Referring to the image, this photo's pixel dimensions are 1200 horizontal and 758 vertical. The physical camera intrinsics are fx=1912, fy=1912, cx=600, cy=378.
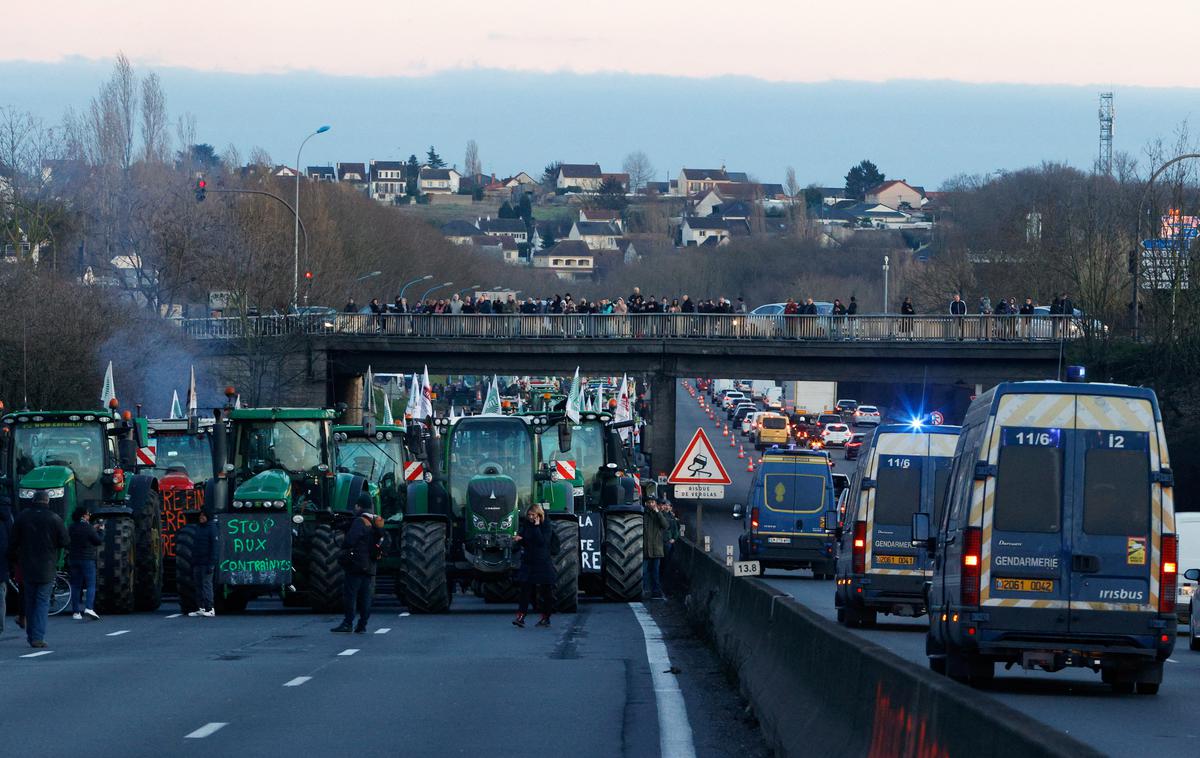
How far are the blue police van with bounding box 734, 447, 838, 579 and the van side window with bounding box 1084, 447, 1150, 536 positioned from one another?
22.2 meters

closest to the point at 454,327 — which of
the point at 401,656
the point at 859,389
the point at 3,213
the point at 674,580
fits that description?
the point at 3,213

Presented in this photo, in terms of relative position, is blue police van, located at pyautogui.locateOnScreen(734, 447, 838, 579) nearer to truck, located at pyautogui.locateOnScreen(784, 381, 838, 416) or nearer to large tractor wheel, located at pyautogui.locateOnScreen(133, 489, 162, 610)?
large tractor wheel, located at pyautogui.locateOnScreen(133, 489, 162, 610)

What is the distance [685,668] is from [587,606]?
9.57m

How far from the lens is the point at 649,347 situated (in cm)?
7231

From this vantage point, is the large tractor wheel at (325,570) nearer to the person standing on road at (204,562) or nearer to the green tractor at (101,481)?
the person standing on road at (204,562)

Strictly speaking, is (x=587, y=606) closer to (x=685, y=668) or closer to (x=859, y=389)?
(x=685, y=668)

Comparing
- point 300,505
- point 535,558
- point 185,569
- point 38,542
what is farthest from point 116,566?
point 535,558

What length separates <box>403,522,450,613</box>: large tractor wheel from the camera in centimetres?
2561

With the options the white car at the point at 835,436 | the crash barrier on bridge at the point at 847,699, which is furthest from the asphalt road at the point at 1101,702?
the white car at the point at 835,436

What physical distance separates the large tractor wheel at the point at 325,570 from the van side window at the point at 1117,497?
12503mm

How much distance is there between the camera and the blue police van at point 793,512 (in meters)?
38.0

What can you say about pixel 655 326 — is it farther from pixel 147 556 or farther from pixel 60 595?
pixel 60 595

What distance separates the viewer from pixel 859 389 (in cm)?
13788

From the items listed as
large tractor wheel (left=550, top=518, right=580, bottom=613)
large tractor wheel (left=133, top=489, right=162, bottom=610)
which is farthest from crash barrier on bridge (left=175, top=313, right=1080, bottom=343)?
large tractor wheel (left=550, top=518, right=580, bottom=613)
